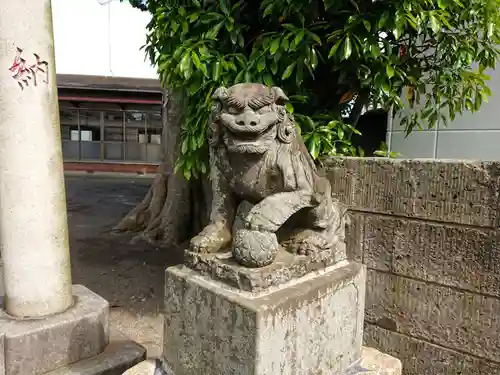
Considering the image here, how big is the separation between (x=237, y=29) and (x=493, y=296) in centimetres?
258

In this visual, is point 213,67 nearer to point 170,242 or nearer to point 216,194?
point 216,194

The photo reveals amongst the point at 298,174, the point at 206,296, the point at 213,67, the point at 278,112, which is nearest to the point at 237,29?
the point at 213,67

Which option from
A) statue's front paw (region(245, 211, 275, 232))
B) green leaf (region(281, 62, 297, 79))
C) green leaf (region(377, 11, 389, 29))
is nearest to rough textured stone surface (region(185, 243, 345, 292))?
statue's front paw (region(245, 211, 275, 232))

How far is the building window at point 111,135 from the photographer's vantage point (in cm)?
1838

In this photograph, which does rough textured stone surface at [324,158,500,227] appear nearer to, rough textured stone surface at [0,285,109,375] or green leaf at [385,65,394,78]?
green leaf at [385,65,394,78]

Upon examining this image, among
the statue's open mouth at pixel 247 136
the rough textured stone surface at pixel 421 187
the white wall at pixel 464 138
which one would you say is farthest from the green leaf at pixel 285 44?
the white wall at pixel 464 138

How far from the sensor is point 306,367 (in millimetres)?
2027

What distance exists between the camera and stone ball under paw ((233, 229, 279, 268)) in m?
1.84

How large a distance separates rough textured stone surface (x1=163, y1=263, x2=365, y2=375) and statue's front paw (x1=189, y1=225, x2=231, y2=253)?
0.46ft

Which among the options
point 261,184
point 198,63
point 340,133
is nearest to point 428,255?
point 340,133

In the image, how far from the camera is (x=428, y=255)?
2.58m

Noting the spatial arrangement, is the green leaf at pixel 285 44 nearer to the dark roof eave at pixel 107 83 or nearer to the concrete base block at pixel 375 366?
the concrete base block at pixel 375 366

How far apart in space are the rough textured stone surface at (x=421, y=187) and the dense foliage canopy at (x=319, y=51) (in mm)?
297

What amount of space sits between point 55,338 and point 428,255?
2.50 m
